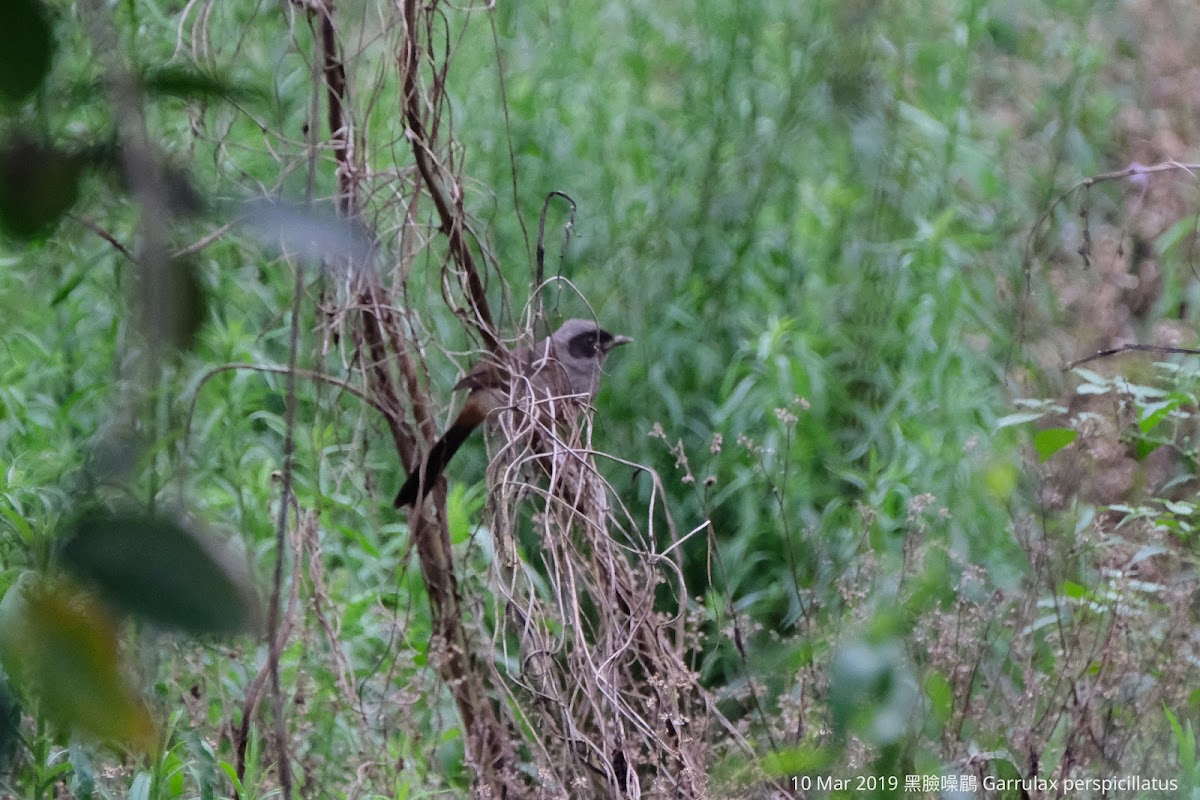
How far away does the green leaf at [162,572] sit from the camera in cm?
72

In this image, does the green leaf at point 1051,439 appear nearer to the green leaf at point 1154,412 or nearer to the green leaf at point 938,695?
the green leaf at point 1154,412

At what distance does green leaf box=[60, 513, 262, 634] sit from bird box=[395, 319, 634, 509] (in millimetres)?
1875

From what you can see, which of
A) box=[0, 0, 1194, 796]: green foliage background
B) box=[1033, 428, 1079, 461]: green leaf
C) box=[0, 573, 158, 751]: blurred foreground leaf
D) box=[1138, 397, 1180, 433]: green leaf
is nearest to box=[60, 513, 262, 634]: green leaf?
box=[0, 573, 158, 751]: blurred foreground leaf

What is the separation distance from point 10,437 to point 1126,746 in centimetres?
335

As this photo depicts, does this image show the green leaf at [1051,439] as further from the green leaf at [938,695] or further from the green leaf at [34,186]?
the green leaf at [34,186]

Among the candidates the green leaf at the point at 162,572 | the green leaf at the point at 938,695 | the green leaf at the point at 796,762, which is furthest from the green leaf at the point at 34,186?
the green leaf at the point at 938,695

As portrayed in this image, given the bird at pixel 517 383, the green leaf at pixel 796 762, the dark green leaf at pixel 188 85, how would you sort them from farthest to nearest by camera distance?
the bird at pixel 517 383 → the green leaf at pixel 796 762 → the dark green leaf at pixel 188 85

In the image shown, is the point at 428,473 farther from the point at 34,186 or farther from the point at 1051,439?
the point at 34,186

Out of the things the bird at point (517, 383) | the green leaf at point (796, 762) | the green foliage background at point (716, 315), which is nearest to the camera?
the green leaf at point (796, 762)

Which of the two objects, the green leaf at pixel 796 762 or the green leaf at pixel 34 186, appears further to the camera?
the green leaf at pixel 796 762

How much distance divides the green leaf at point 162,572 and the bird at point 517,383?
1.88 metres

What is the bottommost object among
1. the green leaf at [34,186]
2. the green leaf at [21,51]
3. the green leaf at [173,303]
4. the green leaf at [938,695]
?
the green leaf at [938,695]

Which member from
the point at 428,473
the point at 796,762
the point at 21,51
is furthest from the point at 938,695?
the point at 21,51

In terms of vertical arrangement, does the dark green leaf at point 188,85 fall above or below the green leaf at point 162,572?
above
